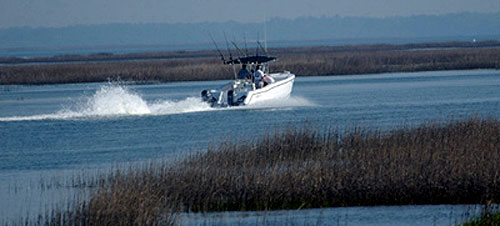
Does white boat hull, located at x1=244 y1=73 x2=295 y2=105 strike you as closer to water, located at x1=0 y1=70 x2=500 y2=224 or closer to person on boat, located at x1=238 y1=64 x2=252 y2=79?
water, located at x1=0 y1=70 x2=500 y2=224

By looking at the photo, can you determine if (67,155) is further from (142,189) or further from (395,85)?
(395,85)

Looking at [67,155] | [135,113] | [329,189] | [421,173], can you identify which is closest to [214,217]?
[329,189]

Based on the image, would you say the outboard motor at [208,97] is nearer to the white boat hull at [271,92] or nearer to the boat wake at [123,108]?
the boat wake at [123,108]

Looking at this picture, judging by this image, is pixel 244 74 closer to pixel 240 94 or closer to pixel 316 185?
pixel 240 94

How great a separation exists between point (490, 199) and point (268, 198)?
135 inches

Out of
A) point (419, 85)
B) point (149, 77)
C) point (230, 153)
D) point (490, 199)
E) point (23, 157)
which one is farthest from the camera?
point (149, 77)

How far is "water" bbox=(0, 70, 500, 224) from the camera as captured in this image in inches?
778

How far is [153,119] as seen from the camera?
3106 centimetres

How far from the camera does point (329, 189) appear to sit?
1462 centimetres

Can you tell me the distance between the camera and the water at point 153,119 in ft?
64.8

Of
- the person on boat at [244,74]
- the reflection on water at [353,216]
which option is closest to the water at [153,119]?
the reflection on water at [353,216]

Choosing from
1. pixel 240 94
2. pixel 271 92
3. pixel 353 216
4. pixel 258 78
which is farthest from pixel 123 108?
pixel 353 216

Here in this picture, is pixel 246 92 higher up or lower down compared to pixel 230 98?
higher up

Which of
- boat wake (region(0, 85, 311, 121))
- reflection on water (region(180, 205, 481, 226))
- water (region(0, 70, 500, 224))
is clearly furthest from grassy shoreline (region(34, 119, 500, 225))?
boat wake (region(0, 85, 311, 121))
